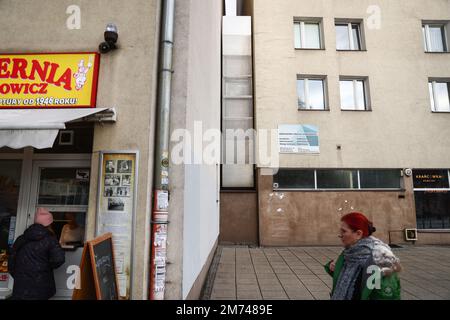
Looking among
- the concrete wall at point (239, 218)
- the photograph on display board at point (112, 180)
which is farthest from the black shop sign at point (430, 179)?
the photograph on display board at point (112, 180)

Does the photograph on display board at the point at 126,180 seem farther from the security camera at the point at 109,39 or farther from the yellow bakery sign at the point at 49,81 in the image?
the security camera at the point at 109,39

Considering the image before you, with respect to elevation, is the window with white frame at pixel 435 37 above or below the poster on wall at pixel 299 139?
above

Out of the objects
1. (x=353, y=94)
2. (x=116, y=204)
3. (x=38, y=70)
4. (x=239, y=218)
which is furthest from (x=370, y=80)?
(x=38, y=70)

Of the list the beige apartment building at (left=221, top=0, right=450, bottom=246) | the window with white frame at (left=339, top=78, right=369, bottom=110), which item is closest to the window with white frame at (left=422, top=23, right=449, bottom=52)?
the beige apartment building at (left=221, top=0, right=450, bottom=246)

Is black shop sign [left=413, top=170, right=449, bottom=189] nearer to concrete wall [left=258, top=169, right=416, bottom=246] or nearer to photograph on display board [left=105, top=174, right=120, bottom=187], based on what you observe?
concrete wall [left=258, top=169, right=416, bottom=246]

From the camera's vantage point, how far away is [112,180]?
129 inches

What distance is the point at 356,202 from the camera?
34.0 ft

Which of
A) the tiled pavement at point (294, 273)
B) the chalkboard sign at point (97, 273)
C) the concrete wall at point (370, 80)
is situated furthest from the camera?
the concrete wall at point (370, 80)

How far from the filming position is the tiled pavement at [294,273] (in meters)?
5.29

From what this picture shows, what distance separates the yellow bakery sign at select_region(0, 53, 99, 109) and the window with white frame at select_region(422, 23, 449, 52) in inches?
517

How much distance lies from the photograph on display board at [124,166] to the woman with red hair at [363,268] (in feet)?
7.65

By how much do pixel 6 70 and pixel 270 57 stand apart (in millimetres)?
9265
